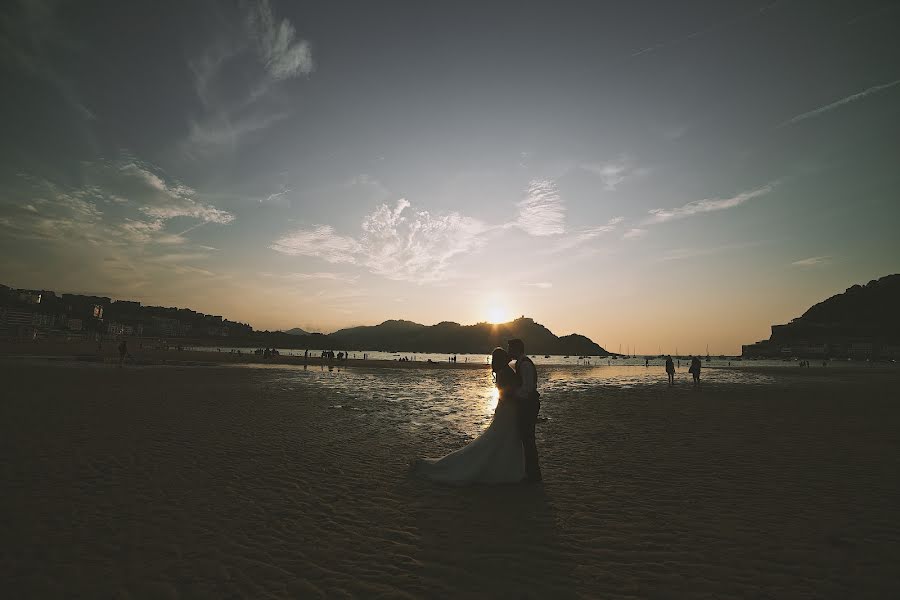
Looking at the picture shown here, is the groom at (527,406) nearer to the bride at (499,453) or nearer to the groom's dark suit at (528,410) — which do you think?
the groom's dark suit at (528,410)

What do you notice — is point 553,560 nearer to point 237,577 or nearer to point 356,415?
point 237,577

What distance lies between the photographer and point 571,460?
1032 cm

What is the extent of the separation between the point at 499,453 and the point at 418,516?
8.08ft

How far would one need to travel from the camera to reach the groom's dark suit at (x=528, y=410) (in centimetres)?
817

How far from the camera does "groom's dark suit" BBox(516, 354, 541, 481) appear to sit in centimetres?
817

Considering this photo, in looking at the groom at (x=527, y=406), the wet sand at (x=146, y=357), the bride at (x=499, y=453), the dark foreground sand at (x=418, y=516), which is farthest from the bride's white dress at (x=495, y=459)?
the wet sand at (x=146, y=357)

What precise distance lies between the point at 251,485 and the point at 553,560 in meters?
5.63

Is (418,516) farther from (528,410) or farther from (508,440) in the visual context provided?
(528,410)

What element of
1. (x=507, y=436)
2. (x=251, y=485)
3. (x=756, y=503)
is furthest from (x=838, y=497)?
(x=251, y=485)

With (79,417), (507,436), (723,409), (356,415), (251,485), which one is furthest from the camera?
(723,409)

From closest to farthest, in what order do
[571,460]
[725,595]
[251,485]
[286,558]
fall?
A: [725,595] < [286,558] < [251,485] < [571,460]

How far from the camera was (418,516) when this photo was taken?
6406 mm

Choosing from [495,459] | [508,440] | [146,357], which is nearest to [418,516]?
[495,459]

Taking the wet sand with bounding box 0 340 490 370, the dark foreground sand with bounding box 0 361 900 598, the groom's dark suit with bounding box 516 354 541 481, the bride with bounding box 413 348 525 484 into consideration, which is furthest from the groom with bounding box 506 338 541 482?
the wet sand with bounding box 0 340 490 370
